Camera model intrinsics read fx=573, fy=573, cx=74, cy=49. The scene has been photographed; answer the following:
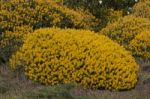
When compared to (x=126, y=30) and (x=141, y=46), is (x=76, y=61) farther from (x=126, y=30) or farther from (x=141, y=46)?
(x=126, y=30)

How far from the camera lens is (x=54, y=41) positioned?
34.9 feet

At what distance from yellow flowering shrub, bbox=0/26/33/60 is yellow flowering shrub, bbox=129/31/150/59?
2390 millimetres

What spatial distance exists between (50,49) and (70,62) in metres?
0.52

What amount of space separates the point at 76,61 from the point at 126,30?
143 inches

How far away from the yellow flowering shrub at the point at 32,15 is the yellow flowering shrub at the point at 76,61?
1690 mm

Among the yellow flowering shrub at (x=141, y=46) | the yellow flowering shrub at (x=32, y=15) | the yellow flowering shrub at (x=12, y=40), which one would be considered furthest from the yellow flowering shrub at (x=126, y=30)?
the yellow flowering shrub at (x=12, y=40)

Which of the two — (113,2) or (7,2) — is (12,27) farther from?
(113,2)

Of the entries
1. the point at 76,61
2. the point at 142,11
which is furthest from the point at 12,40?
the point at 142,11

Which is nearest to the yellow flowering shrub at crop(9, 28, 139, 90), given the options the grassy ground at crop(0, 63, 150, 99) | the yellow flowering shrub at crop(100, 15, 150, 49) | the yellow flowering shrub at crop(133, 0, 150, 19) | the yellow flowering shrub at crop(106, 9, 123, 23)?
the grassy ground at crop(0, 63, 150, 99)

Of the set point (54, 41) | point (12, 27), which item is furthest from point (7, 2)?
point (54, 41)

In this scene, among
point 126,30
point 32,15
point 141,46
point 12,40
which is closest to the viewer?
point 12,40

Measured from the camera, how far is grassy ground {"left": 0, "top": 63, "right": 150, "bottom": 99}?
8.03 metres

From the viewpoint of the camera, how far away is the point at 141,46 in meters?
12.9

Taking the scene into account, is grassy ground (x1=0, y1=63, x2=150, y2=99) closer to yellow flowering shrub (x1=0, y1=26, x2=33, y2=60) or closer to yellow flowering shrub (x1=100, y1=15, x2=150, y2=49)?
yellow flowering shrub (x1=0, y1=26, x2=33, y2=60)
